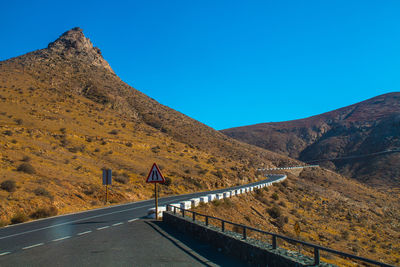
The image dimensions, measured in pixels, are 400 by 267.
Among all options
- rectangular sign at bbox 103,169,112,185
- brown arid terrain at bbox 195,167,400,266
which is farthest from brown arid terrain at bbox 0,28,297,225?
brown arid terrain at bbox 195,167,400,266

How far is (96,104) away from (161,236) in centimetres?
5846

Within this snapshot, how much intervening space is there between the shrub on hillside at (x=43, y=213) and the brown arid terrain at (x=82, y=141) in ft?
0.19

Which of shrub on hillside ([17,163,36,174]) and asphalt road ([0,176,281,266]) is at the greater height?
shrub on hillside ([17,163,36,174])

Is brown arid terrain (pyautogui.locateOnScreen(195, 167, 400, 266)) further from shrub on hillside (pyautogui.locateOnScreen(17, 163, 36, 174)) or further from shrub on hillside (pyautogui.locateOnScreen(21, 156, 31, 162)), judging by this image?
shrub on hillside (pyautogui.locateOnScreen(21, 156, 31, 162))

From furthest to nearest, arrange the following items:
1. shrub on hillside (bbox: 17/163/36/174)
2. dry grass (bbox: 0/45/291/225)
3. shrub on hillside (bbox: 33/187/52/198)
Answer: shrub on hillside (bbox: 17/163/36/174) → dry grass (bbox: 0/45/291/225) → shrub on hillside (bbox: 33/187/52/198)

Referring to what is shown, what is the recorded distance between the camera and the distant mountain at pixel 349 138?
89269 mm

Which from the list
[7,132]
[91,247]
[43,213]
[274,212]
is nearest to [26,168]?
[43,213]

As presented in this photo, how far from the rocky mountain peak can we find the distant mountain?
77.6m

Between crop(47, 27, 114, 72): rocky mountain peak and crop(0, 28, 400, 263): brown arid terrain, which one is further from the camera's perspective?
crop(47, 27, 114, 72): rocky mountain peak

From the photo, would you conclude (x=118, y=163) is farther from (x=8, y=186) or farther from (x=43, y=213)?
(x=43, y=213)

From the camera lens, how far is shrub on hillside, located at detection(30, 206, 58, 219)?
19141mm

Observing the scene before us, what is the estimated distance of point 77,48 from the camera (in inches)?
3637

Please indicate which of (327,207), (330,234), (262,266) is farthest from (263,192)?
(262,266)

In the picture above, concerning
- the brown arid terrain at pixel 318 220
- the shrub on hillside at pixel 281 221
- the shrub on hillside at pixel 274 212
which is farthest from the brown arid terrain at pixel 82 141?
the shrub on hillside at pixel 281 221
